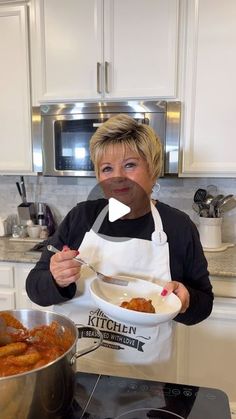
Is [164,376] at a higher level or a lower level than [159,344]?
lower

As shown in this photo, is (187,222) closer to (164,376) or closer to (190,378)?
(164,376)

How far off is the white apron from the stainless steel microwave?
78cm

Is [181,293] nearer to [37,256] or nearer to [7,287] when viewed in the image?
[37,256]

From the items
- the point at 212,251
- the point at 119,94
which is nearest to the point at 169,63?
the point at 119,94

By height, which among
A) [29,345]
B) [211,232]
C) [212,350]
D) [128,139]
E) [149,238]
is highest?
[128,139]

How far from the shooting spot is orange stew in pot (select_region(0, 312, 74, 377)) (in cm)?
61

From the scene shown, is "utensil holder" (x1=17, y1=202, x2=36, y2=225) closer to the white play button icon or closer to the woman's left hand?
the white play button icon

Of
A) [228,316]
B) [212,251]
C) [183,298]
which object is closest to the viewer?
[183,298]

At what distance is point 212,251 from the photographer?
186cm

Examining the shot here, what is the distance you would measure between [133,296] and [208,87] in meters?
1.20

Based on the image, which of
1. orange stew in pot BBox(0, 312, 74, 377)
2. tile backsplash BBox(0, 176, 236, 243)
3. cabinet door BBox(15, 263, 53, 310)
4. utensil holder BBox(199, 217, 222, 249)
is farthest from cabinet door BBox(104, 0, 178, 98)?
orange stew in pot BBox(0, 312, 74, 377)

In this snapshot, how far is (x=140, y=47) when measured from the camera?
1.73m

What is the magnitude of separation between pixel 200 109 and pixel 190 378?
1361 mm

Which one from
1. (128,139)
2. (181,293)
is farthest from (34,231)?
(181,293)
